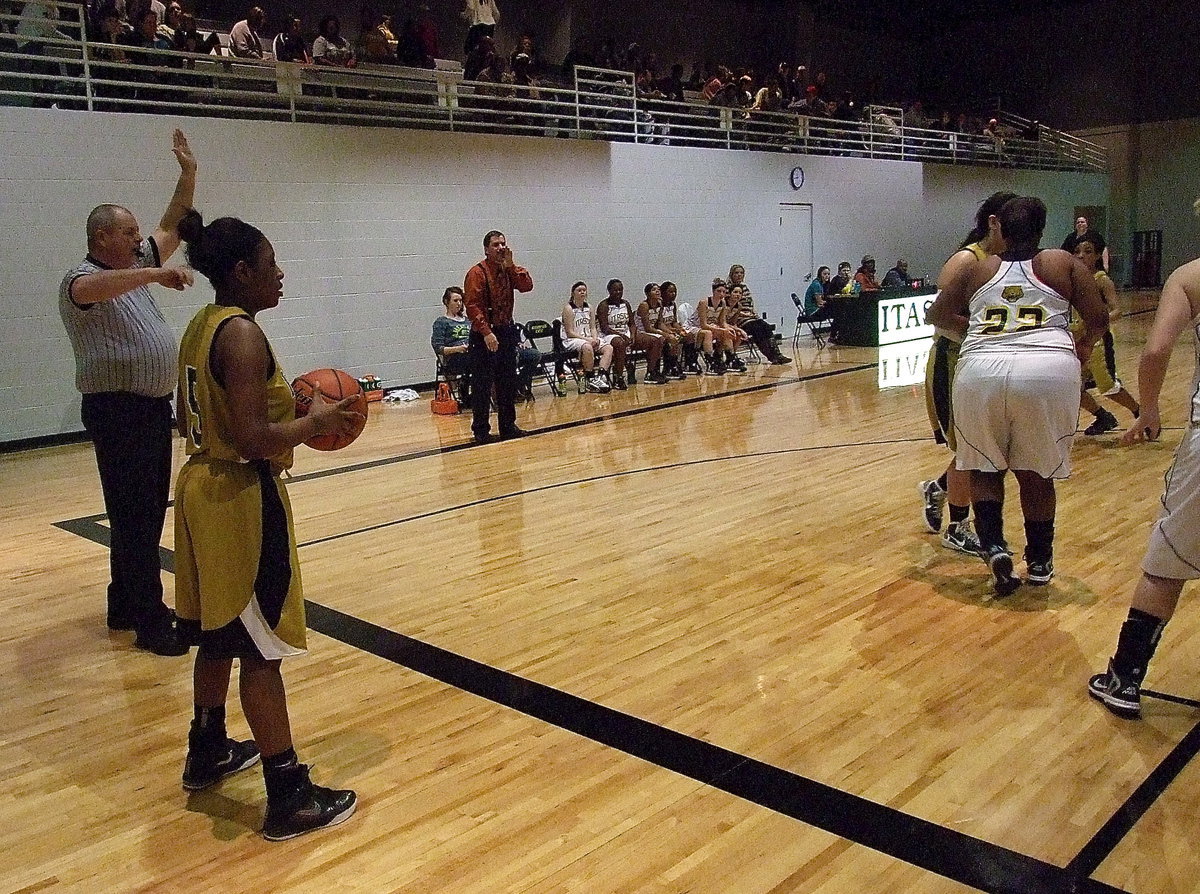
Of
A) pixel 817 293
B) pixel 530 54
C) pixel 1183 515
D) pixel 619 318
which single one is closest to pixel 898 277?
pixel 817 293

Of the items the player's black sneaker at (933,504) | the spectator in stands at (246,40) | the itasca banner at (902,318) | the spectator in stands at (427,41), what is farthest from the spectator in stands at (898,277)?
the player's black sneaker at (933,504)

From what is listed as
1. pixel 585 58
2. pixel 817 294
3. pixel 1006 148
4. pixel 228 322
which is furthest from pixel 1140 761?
pixel 1006 148

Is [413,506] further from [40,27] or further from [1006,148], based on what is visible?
[1006,148]

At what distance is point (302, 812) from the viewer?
8.61ft

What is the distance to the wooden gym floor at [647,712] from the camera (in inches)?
96.2

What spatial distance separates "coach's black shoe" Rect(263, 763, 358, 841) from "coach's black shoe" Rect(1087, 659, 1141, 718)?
7.57 ft

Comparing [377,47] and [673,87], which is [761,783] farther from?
[673,87]

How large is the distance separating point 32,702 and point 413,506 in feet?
9.68

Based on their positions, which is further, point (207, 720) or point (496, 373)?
point (496, 373)

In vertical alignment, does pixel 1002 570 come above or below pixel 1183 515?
below

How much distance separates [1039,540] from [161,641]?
12.0ft

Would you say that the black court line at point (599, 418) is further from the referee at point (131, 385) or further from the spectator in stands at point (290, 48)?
the spectator in stands at point (290, 48)

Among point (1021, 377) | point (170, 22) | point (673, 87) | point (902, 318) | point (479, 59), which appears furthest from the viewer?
point (673, 87)

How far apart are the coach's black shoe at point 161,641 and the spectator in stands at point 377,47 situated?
1002cm
